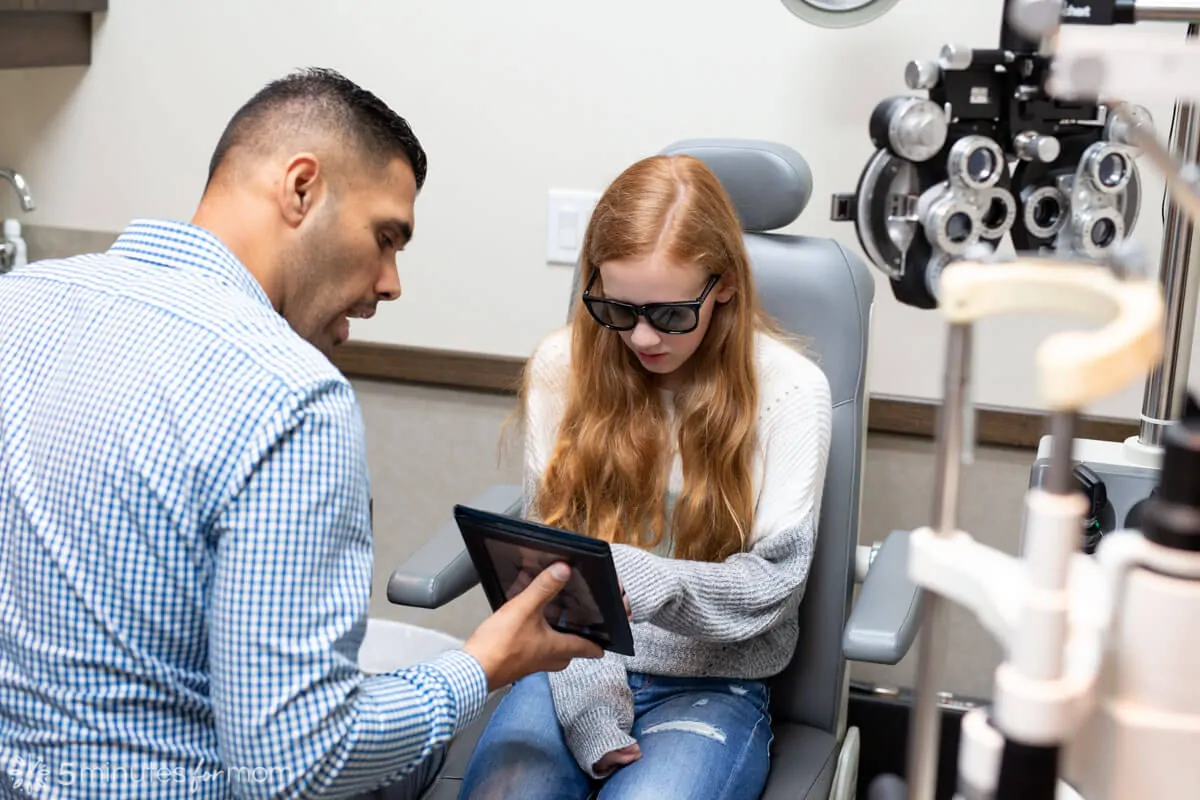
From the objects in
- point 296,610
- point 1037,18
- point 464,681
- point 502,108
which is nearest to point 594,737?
point 464,681

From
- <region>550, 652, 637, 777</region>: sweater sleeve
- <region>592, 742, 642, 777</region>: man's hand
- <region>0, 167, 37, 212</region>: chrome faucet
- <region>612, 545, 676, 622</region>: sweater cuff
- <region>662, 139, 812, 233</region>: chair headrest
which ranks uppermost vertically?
<region>662, 139, 812, 233</region>: chair headrest

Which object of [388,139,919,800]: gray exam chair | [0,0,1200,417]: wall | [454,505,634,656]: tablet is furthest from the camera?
[0,0,1200,417]: wall

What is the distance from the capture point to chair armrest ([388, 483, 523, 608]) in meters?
1.62

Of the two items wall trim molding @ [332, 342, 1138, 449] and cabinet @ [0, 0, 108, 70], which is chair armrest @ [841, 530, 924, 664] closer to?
wall trim molding @ [332, 342, 1138, 449]

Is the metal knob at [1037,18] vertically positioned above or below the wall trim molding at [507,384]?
above

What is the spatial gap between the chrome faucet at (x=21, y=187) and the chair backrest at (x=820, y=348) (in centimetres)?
134

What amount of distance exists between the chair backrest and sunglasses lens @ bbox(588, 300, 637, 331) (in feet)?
1.01

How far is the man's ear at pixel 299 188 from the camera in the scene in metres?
1.26

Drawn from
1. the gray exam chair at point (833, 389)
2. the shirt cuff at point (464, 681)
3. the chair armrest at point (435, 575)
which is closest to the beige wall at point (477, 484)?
the gray exam chair at point (833, 389)

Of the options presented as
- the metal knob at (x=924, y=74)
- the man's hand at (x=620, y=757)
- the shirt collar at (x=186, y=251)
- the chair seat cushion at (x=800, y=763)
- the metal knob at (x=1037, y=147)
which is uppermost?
the metal knob at (x=924, y=74)

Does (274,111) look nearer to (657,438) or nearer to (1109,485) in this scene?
(657,438)

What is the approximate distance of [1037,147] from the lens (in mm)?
1479

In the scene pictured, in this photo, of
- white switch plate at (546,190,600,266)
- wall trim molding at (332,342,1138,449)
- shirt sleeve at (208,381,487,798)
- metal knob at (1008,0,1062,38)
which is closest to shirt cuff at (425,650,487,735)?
shirt sleeve at (208,381,487,798)

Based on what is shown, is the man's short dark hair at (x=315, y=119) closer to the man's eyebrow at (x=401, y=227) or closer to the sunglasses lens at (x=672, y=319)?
the man's eyebrow at (x=401, y=227)
